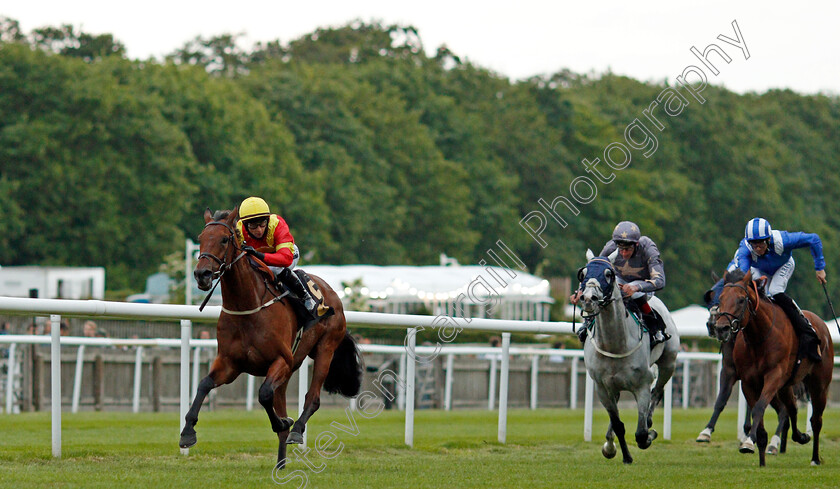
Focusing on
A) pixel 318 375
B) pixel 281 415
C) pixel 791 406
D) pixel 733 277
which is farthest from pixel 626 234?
pixel 281 415

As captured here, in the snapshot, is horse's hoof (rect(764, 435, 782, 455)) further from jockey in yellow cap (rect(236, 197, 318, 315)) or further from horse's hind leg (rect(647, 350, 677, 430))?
jockey in yellow cap (rect(236, 197, 318, 315))

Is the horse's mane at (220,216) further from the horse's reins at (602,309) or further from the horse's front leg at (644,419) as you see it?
the horse's front leg at (644,419)

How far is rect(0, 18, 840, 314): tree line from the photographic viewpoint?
39656 millimetres

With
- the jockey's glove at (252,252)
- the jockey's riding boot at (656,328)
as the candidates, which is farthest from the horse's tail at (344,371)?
the jockey's riding boot at (656,328)

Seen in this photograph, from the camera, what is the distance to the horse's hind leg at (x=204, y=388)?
7.64 meters

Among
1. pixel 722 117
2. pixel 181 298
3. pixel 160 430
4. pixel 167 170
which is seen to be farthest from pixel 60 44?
pixel 160 430

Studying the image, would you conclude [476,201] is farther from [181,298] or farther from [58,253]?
[181,298]

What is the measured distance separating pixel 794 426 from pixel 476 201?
44.2 m

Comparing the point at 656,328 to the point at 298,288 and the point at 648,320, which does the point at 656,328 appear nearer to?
the point at 648,320

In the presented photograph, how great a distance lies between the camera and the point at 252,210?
8.41 metres

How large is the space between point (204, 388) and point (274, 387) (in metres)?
0.43

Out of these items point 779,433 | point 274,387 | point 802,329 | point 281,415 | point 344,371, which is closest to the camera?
point 274,387

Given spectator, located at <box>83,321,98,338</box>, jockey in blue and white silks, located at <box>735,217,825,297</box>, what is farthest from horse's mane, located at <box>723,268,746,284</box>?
spectator, located at <box>83,321,98,338</box>

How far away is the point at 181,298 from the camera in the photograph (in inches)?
1206
